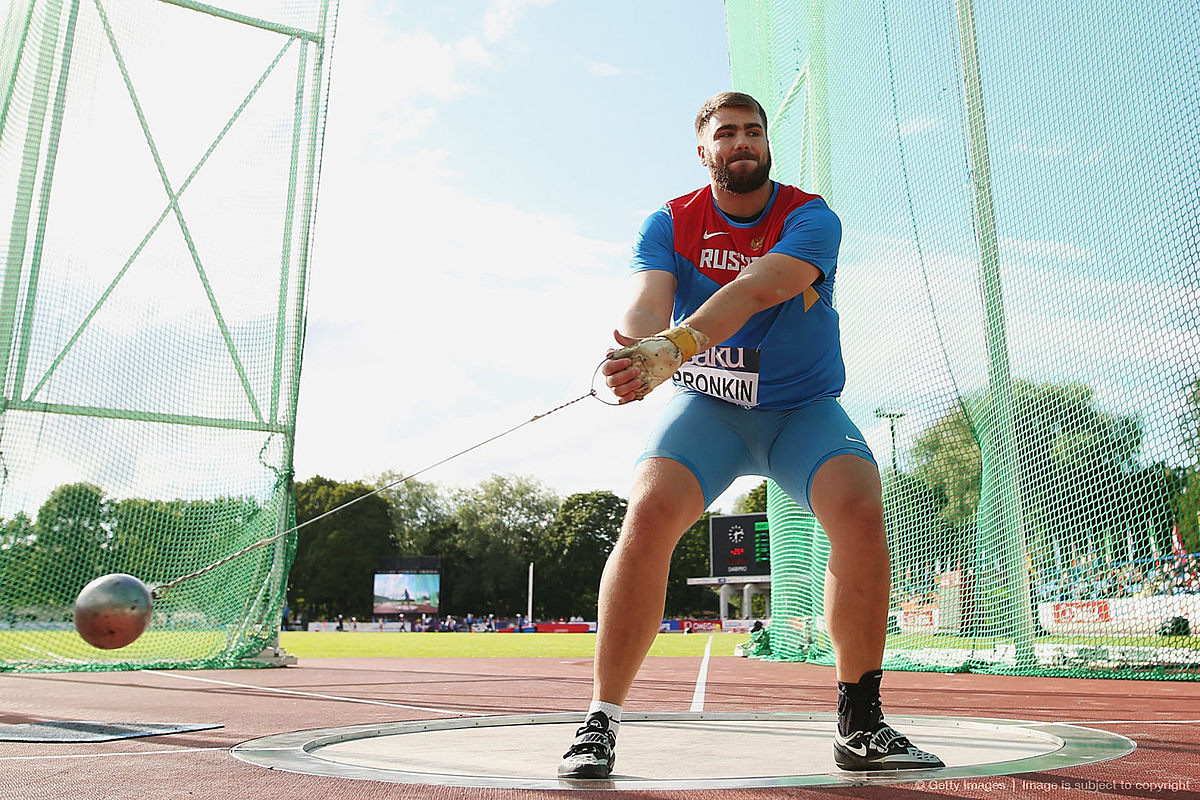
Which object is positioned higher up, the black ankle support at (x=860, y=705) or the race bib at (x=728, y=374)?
the race bib at (x=728, y=374)

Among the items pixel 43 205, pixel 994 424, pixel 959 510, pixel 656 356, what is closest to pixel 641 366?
pixel 656 356

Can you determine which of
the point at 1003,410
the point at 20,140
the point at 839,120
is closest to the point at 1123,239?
the point at 1003,410

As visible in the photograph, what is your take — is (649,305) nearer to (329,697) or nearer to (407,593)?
(329,697)

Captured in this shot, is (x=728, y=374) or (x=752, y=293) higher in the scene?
(x=752, y=293)

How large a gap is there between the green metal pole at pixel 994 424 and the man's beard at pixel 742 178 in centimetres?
602

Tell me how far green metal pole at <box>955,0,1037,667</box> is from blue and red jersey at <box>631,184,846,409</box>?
19.1 feet

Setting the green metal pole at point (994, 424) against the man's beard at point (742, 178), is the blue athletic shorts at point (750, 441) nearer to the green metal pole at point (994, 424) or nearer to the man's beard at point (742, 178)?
the man's beard at point (742, 178)

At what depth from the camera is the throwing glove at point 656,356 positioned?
233 centimetres

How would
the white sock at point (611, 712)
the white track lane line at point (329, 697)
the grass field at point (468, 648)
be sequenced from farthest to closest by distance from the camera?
the grass field at point (468, 648), the white track lane line at point (329, 697), the white sock at point (611, 712)

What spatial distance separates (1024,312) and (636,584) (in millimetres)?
6543

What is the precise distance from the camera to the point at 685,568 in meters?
67.9

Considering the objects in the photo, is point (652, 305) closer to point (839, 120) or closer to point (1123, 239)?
point (1123, 239)

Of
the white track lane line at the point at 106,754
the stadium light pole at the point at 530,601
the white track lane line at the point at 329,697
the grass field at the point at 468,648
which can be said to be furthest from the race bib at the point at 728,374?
the stadium light pole at the point at 530,601

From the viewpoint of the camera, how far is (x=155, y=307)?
10047 mm
